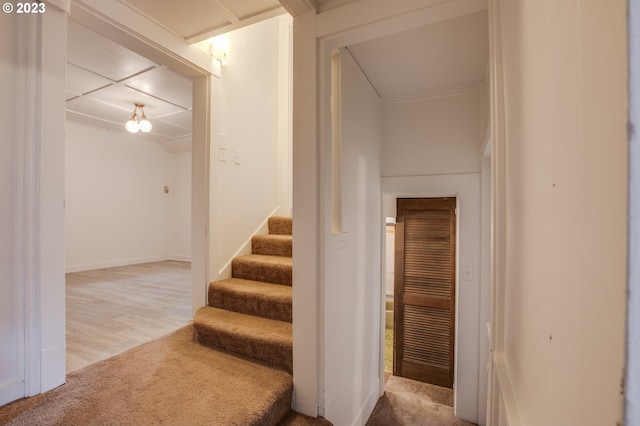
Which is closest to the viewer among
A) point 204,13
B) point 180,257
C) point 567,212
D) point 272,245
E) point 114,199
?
point 567,212

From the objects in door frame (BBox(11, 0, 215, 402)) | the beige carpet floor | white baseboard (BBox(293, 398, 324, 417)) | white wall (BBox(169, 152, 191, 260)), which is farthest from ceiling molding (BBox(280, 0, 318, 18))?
white wall (BBox(169, 152, 191, 260))

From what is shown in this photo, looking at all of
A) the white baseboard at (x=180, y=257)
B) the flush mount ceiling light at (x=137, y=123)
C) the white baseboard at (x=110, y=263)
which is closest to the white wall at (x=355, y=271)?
the flush mount ceiling light at (x=137, y=123)

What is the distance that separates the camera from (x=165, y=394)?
1.41 metres

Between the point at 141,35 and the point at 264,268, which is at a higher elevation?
the point at 141,35

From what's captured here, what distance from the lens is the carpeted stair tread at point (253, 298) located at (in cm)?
200

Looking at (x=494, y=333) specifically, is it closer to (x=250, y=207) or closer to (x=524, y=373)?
(x=524, y=373)

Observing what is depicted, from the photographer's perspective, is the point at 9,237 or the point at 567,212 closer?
the point at 567,212

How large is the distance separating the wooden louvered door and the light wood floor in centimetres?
231

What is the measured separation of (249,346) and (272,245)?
3.63ft

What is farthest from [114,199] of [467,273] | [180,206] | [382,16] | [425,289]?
[467,273]

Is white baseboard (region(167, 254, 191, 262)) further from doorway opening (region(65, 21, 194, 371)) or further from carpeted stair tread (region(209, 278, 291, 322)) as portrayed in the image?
carpeted stair tread (region(209, 278, 291, 322))

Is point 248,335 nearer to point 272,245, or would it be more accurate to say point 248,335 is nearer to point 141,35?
point 272,245

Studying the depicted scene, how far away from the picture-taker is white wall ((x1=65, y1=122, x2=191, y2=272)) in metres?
4.82

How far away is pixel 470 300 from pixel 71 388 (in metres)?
2.92
